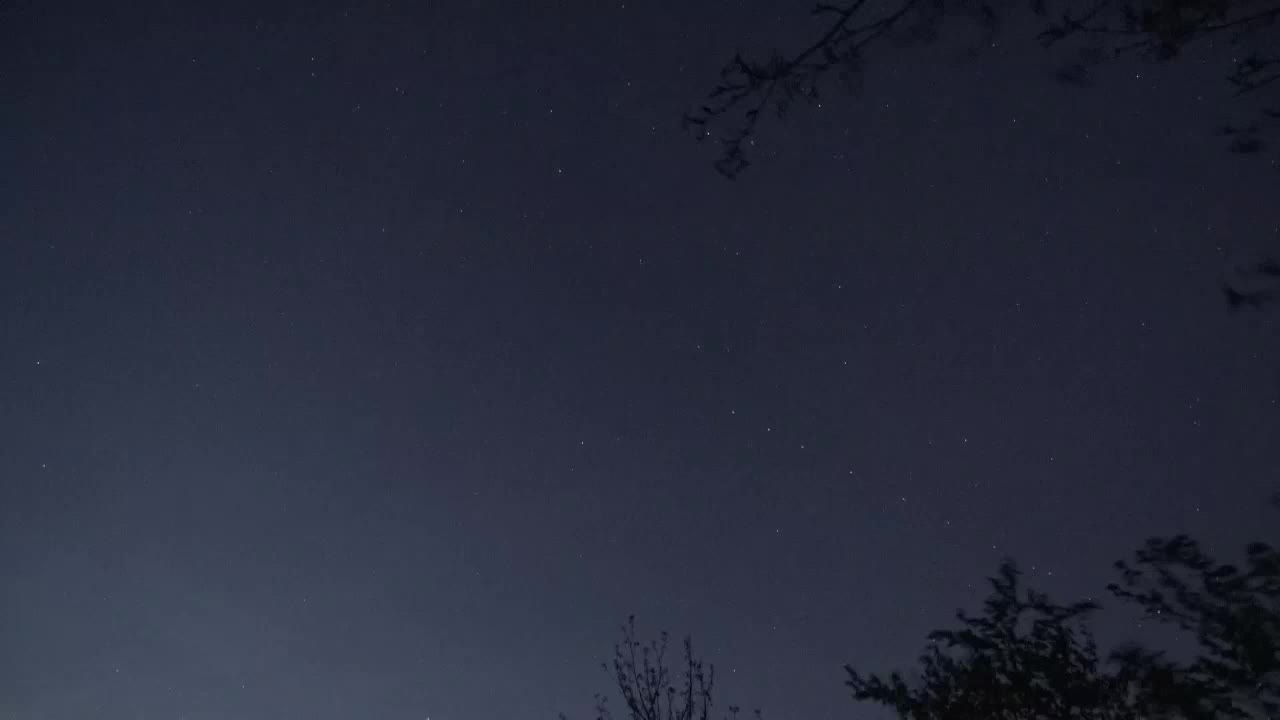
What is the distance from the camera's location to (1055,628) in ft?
28.1

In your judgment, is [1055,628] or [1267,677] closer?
[1267,677]

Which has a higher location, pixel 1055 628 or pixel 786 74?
pixel 786 74

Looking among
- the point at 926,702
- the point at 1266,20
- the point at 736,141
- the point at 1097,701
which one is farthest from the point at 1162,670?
the point at 736,141

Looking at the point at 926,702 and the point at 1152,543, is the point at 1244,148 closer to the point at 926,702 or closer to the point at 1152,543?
the point at 1152,543

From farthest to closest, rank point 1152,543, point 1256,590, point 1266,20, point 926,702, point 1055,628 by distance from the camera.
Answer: point 926,702
point 1055,628
point 1152,543
point 1256,590
point 1266,20

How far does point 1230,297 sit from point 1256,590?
408cm

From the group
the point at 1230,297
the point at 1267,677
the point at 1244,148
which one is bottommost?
the point at 1267,677

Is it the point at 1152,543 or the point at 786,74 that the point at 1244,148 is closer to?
the point at 786,74

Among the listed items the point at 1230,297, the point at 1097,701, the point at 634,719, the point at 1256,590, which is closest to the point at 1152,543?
the point at 1256,590

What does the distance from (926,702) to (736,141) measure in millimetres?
8061

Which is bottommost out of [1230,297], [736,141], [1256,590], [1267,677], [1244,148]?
[1267,677]

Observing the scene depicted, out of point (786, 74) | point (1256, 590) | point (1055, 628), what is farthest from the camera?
point (1055, 628)

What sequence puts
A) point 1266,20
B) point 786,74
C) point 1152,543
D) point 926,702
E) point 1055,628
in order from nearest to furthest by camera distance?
point 1266,20 < point 786,74 < point 1152,543 < point 1055,628 < point 926,702

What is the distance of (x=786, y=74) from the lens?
4.16m
